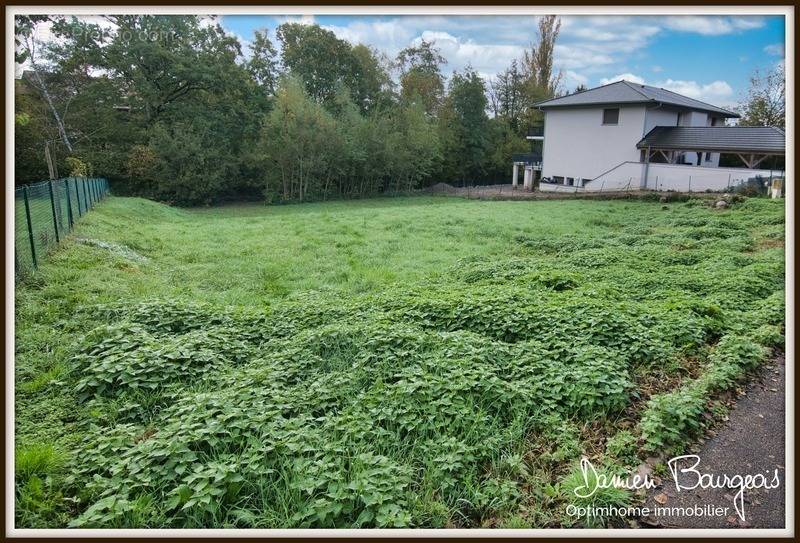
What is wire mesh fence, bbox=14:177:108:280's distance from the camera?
411 centimetres

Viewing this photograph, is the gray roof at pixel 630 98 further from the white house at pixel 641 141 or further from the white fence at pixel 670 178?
the white fence at pixel 670 178

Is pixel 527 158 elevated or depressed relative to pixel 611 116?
depressed

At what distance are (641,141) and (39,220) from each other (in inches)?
521

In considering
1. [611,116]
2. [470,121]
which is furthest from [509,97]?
[611,116]

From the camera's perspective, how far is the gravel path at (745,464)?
189 centimetres

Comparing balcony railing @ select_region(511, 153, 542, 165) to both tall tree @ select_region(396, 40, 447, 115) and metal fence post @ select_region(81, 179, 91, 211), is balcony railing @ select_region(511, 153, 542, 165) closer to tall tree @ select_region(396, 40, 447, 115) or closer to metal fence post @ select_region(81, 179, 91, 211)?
tall tree @ select_region(396, 40, 447, 115)

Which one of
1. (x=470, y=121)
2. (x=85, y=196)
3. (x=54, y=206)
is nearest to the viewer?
(x=54, y=206)

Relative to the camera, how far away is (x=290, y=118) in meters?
18.7

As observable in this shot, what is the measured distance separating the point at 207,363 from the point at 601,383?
7.59 feet

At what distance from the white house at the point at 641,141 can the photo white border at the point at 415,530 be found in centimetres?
938

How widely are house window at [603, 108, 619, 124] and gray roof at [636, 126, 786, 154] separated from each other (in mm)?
900

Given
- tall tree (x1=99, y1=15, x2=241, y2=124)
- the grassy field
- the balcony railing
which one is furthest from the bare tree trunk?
the balcony railing

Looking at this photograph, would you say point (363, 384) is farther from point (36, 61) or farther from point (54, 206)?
point (36, 61)

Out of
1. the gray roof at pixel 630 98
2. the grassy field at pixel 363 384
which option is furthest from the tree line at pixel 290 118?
the grassy field at pixel 363 384
